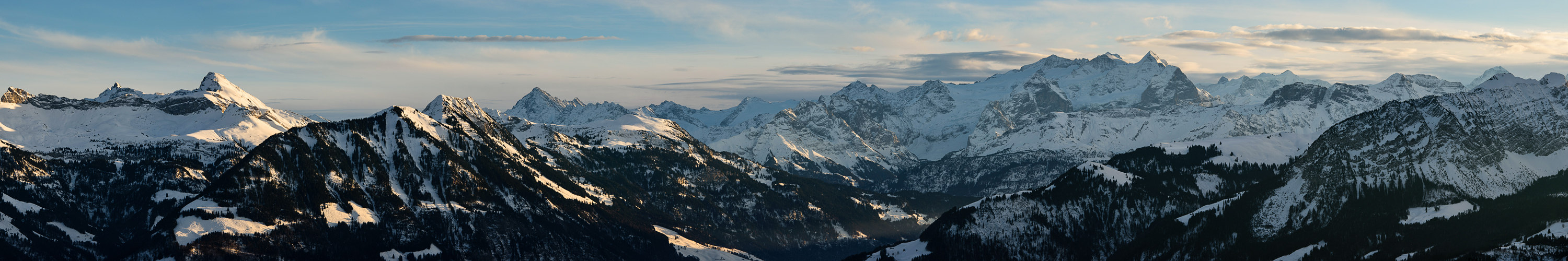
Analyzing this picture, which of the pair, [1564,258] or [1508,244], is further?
[1508,244]

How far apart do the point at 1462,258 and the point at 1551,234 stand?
18262mm

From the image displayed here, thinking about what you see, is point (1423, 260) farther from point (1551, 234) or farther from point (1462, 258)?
point (1551, 234)

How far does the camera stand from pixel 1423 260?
645ft

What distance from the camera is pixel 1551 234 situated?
194 meters

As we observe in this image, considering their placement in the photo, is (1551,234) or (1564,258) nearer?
(1564,258)

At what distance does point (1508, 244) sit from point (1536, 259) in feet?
47.0

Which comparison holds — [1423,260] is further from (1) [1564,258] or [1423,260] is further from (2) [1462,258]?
(1) [1564,258]

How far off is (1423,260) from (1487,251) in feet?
33.7

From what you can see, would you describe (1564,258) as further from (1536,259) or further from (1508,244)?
(1508,244)

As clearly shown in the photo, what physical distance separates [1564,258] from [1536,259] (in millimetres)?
4295

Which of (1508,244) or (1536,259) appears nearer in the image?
(1536,259)

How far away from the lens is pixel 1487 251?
194m

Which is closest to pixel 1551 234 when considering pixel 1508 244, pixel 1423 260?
pixel 1508 244

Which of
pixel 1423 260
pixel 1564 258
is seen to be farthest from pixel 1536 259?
pixel 1423 260
